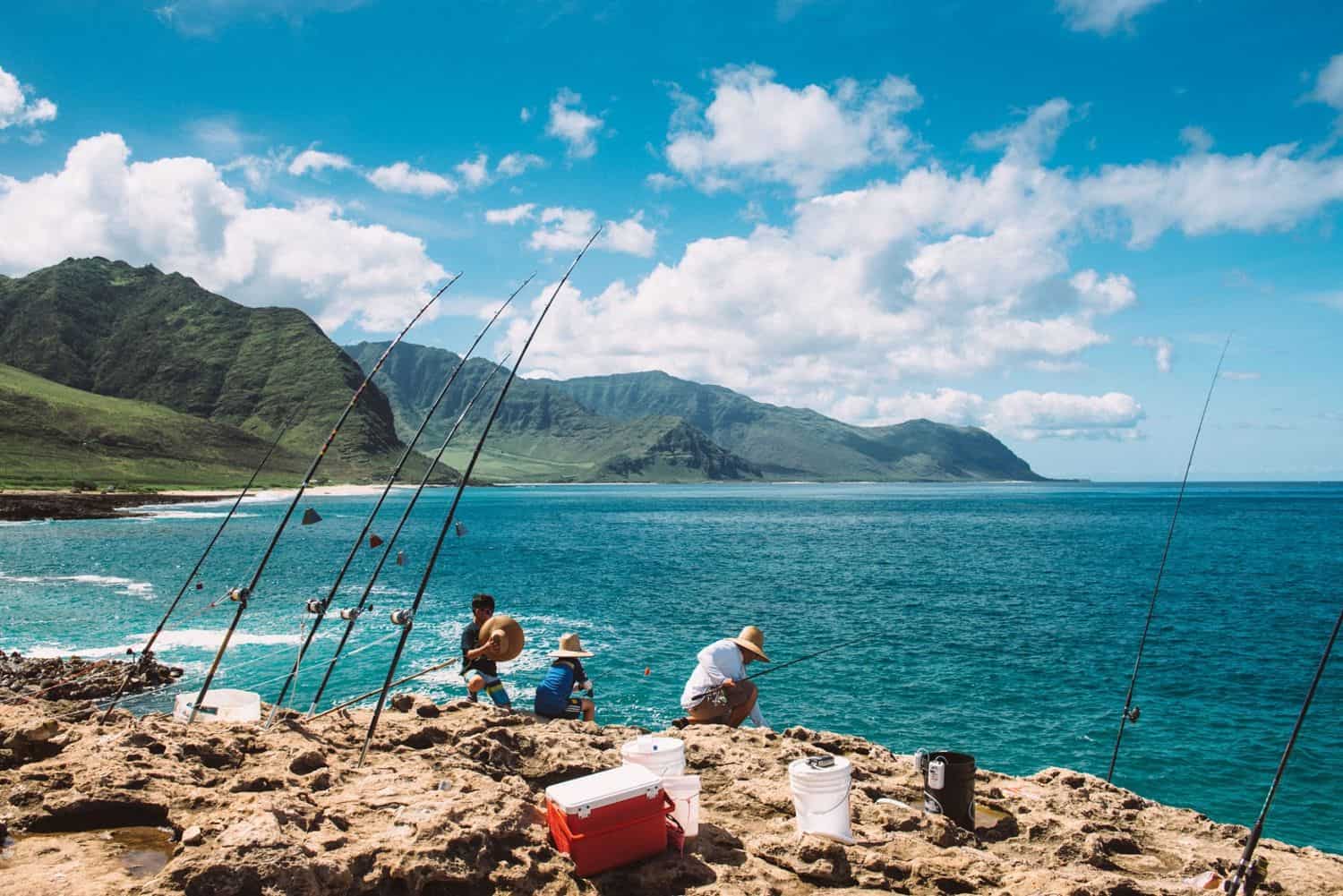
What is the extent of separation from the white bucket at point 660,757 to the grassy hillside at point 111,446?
424ft

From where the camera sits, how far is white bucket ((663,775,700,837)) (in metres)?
7.49

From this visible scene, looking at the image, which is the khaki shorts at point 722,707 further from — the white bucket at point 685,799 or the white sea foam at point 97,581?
the white sea foam at point 97,581

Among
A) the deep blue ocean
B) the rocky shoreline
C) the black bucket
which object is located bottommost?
the rocky shoreline

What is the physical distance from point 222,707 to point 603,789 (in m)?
8.58

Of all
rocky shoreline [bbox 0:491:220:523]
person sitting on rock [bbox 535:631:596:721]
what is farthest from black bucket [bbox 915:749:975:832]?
rocky shoreline [bbox 0:491:220:523]

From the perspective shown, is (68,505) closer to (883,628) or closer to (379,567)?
(883,628)

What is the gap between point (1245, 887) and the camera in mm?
7059

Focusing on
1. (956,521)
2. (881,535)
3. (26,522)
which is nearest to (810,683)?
(881,535)

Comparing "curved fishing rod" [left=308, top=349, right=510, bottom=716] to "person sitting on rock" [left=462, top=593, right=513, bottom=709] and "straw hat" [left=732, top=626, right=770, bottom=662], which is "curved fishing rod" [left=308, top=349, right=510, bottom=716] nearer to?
"person sitting on rock" [left=462, top=593, right=513, bottom=709]

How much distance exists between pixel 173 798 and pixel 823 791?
6603 millimetres

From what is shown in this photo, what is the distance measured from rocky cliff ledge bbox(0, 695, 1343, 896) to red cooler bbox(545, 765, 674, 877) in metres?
0.15

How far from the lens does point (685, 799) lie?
752 cm

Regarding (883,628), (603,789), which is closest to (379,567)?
(603,789)

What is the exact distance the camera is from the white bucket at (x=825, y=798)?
7918mm
